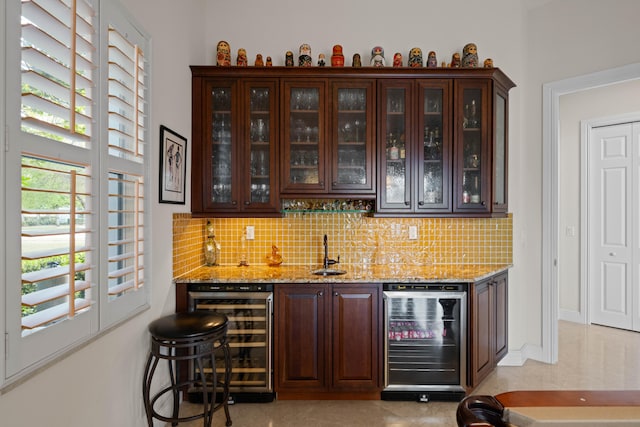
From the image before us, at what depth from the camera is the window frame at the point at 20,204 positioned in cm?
115

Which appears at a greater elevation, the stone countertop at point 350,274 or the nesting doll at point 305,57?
the nesting doll at point 305,57

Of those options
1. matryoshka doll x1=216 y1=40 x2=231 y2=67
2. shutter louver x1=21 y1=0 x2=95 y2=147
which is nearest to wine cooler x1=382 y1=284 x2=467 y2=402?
shutter louver x1=21 y1=0 x2=95 y2=147

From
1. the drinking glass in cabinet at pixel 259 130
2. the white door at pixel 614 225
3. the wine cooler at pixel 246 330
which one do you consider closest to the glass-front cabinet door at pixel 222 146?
the drinking glass in cabinet at pixel 259 130

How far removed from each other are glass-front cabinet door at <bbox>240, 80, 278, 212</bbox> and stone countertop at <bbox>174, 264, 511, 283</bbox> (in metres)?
0.54

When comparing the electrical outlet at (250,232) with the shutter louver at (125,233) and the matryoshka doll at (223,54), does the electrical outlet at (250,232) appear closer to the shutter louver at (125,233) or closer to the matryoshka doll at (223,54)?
the shutter louver at (125,233)

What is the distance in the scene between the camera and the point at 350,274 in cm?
283

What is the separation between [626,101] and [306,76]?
155 inches

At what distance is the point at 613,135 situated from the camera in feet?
14.1

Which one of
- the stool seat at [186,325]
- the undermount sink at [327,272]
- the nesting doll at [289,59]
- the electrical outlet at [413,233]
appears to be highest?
the nesting doll at [289,59]

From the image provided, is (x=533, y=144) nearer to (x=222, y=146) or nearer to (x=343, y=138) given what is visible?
(x=343, y=138)

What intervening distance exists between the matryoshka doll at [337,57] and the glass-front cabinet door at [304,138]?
25cm

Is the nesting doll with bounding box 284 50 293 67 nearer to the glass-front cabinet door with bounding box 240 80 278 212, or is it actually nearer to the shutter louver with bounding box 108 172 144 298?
the glass-front cabinet door with bounding box 240 80 278 212

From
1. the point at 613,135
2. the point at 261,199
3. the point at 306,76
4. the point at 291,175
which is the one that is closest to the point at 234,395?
the point at 261,199

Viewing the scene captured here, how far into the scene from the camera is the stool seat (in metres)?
2.01
